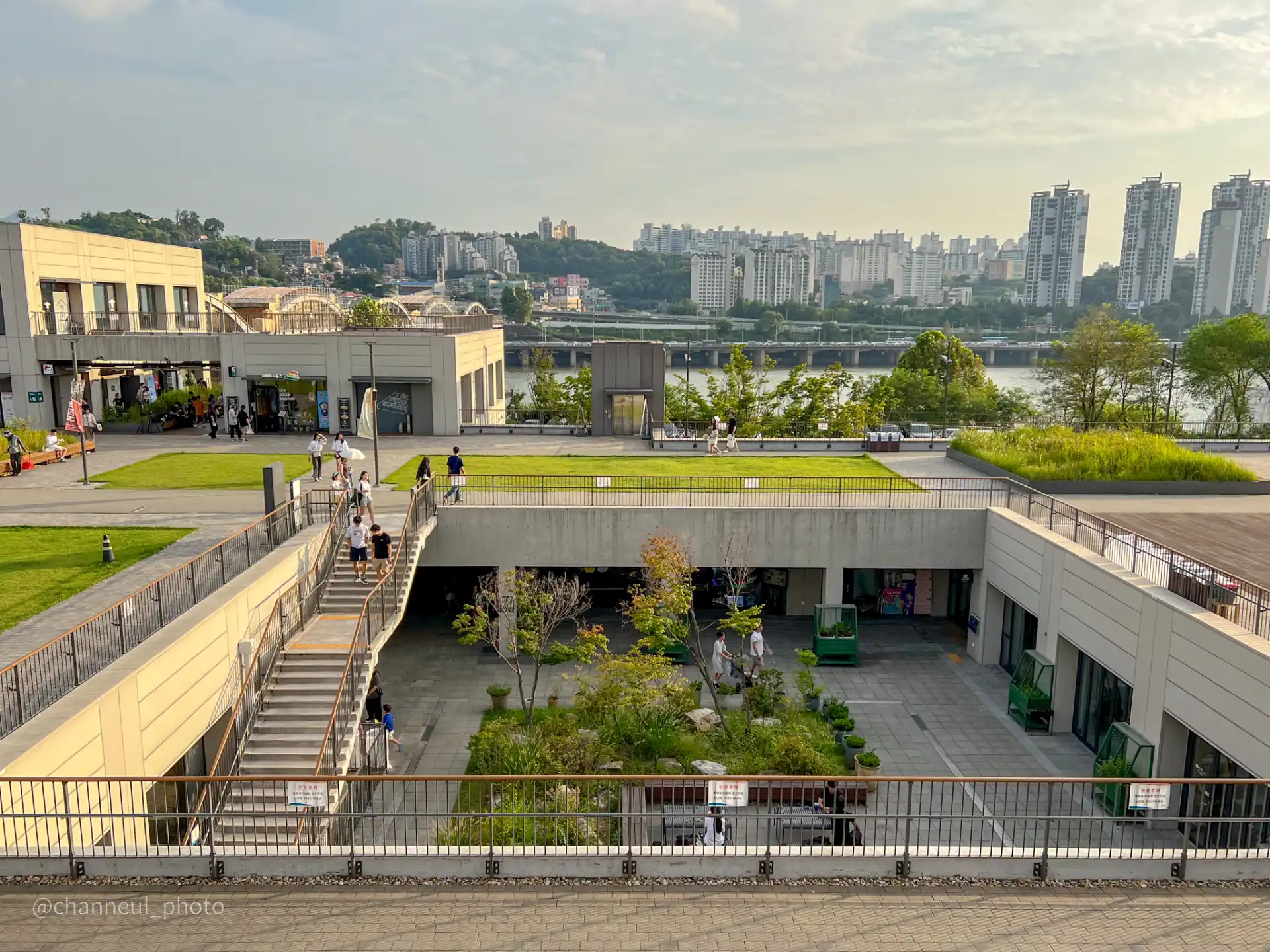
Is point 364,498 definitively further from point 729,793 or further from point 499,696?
point 729,793

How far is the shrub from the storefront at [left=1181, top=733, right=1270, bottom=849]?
5719 mm

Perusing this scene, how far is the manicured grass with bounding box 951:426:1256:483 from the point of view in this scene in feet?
89.0

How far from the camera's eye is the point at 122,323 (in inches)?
1596

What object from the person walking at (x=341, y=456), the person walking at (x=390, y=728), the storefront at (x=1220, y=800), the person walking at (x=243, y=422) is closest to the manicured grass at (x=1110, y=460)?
the storefront at (x=1220, y=800)

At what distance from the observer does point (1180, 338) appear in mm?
144125

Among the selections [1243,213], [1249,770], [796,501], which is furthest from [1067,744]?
[1243,213]

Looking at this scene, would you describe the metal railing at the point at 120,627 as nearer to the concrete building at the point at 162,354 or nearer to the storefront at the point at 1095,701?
the storefront at the point at 1095,701

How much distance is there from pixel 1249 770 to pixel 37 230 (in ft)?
137

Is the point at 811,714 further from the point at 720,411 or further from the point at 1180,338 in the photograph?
the point at 1180,338

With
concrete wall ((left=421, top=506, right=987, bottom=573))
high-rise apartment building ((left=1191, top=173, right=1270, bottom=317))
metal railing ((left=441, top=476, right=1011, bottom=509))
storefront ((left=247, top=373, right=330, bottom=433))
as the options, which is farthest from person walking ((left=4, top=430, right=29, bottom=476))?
high-rise apartment building ((left=1191, top=173, right=1270, bottom=317))

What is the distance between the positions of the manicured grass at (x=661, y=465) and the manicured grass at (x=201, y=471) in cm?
416

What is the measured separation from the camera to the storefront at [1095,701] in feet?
58.6

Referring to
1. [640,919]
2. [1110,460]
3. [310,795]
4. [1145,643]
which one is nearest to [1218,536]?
[1145,643]

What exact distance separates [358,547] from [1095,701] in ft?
51.2
